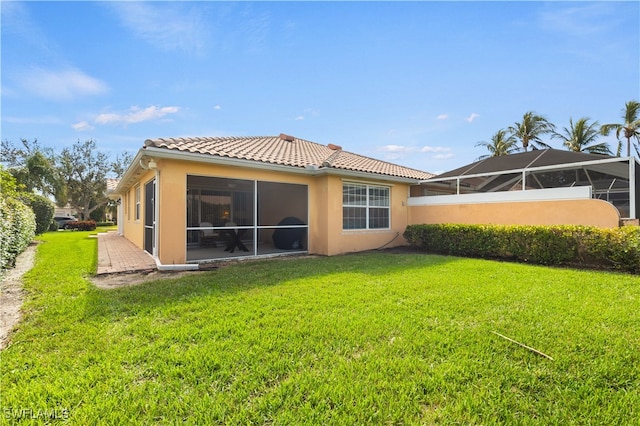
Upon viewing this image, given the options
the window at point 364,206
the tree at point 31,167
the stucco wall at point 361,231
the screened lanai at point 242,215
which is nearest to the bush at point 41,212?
the tree at point 31,167

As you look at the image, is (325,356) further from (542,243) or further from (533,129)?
(533,129)

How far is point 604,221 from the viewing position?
9.16m

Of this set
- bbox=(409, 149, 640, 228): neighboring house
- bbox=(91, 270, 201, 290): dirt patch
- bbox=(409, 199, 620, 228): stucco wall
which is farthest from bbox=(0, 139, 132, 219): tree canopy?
bbox=(409, 149, 640, 228): neighboring house

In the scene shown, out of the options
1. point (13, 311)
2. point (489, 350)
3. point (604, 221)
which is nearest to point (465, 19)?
point (604, 221)

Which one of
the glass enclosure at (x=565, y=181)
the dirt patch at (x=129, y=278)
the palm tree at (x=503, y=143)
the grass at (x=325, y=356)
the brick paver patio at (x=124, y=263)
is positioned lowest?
the grass at (x=325, y=356)

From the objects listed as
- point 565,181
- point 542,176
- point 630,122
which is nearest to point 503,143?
point 630,122

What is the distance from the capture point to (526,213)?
35.5 feet

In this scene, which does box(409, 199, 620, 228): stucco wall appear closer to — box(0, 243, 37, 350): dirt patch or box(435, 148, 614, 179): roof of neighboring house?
box(435, 148, 614, 179): roof of neighboring house

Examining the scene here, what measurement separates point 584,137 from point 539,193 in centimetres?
3101

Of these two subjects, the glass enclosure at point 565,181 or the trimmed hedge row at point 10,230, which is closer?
the trimmed hedge row at point 10,230

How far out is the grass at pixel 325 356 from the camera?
2537 mm

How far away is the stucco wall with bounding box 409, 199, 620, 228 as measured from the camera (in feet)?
30.4

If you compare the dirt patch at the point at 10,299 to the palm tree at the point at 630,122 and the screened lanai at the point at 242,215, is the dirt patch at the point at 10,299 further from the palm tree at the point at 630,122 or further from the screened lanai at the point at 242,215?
the palm tree at the point at 630,122

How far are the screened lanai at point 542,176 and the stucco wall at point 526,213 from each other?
39cm
